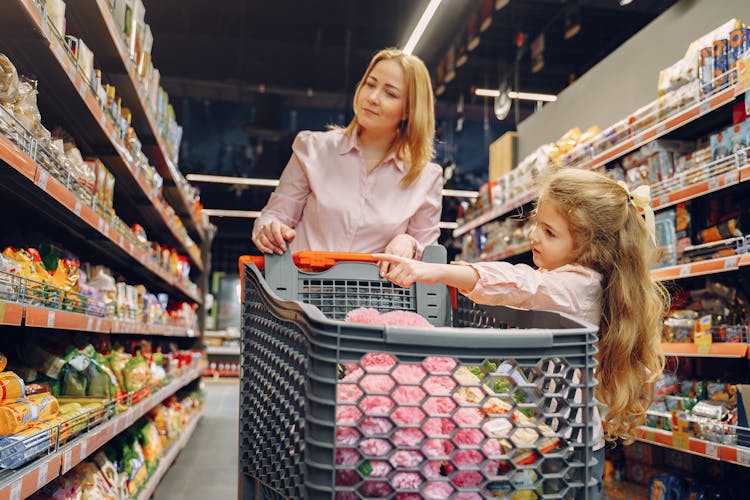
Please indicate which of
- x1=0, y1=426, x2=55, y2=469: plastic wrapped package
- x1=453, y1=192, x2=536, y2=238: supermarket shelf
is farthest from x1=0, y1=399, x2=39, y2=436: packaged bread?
x1=453, y1=192, x2=536, y2=238: supermarket shelf

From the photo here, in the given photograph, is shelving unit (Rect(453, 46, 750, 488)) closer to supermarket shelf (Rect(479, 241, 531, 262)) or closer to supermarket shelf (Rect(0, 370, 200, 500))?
supermarket shelf (Rect(479, 241, 531, 262))

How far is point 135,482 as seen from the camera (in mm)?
3008

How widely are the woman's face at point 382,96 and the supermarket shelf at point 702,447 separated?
5.63 ft

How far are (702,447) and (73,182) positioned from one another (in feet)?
8.03

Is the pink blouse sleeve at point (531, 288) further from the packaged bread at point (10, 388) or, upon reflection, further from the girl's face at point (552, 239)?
the packaged bread at point (10, 388)

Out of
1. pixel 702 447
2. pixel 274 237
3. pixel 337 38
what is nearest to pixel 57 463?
pixel 274 237

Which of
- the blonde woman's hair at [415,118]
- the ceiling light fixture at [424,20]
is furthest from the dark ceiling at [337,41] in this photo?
the blonde woman's hair at [415,118]

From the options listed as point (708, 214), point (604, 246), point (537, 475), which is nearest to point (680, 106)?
point (708, 214)

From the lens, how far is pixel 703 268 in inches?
110

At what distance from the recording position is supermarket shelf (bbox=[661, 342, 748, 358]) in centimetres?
264

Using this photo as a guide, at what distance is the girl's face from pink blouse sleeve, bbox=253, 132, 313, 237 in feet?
2.28

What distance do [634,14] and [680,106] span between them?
22.4ft

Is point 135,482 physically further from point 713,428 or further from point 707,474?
point 707,474

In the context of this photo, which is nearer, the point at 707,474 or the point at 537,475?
the point at 537,475
